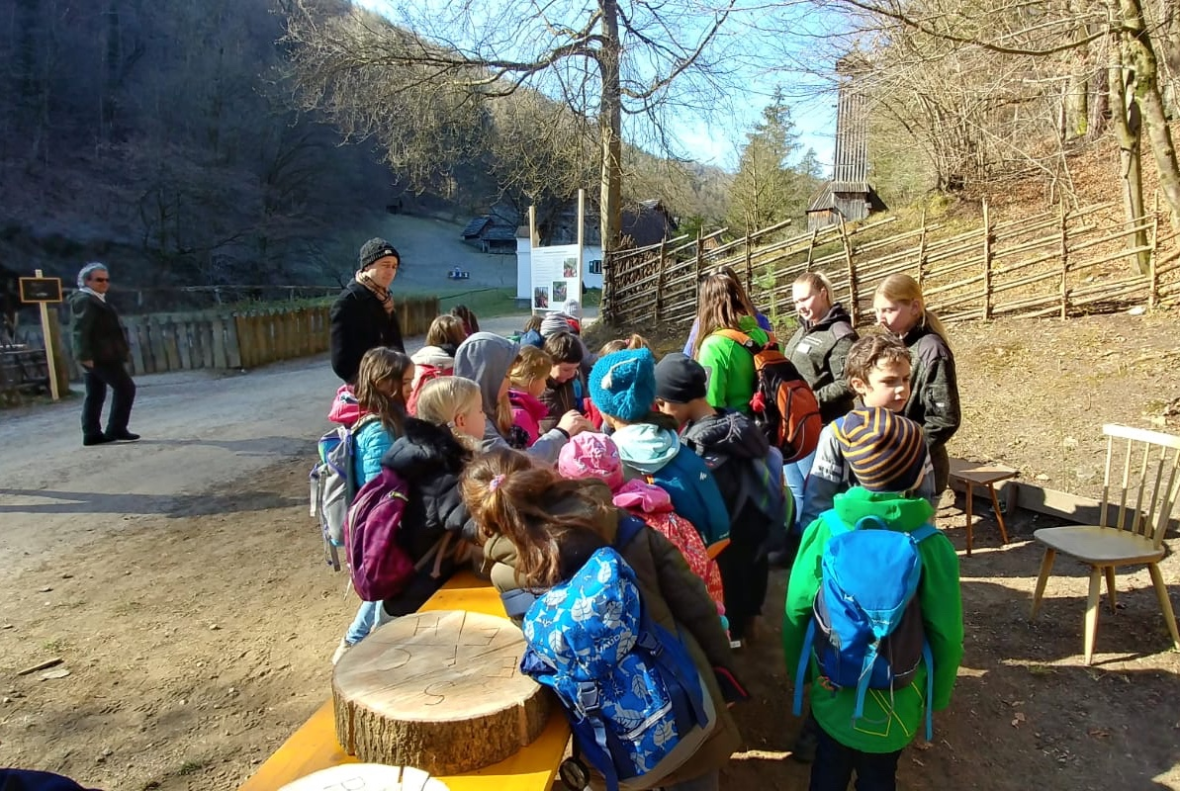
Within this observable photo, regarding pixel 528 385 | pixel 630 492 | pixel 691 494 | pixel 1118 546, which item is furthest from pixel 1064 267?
pixel 630 492

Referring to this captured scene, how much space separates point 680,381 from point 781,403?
0.91 meters

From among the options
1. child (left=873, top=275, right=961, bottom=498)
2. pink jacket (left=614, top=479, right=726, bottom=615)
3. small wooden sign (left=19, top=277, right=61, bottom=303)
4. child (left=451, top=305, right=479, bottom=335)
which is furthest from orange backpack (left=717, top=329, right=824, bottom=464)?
small wooden sign (left=19, top=277, right=61, bottom=303)

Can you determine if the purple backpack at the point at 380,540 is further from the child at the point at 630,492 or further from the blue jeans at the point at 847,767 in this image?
the blue jeans at the point at 847,767

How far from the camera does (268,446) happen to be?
7.54m

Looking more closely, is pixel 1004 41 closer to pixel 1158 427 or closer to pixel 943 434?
pixel 1158 427

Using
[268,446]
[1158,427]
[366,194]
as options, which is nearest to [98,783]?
[268,446]

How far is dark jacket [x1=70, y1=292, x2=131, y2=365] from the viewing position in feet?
22.7

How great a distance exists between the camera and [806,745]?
269cm

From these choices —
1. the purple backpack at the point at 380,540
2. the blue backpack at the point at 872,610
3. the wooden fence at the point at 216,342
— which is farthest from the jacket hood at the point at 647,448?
the wooden fence at the point at 216,342

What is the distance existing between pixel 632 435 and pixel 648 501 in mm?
335

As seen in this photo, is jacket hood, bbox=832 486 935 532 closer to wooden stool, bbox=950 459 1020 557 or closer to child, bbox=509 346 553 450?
child, bbox=509 346 553 450

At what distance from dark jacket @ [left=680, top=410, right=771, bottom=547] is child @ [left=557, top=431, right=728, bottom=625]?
446 millimetres

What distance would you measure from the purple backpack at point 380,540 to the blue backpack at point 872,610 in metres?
1.33

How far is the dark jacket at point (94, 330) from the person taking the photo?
692cm
